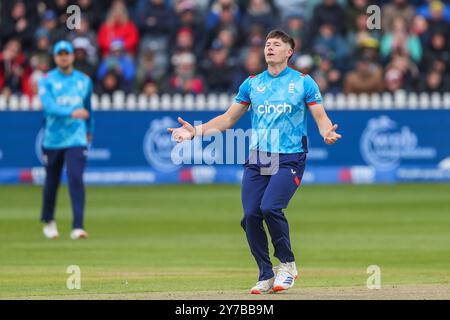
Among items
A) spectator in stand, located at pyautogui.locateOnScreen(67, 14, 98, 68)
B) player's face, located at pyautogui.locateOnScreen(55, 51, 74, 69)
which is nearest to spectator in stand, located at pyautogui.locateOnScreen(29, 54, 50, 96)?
spectator in stand, located at pyautogui.locateOnScreen(67, 14, 98, 68)

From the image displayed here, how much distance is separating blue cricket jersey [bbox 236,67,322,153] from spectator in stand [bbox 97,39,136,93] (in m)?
16.4

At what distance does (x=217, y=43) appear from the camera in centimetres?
2877

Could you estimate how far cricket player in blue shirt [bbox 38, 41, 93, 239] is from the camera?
17.5 meters

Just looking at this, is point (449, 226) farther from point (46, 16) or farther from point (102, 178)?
point (46, 16)

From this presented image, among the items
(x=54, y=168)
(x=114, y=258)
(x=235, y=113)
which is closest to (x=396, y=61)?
(x=54, y=168)

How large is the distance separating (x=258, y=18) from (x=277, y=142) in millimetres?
17807

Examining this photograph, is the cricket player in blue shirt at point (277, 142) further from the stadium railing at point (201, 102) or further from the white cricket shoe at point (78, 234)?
the stadium railing at point (201, 102)

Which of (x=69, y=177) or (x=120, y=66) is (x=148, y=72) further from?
(x=69, y=177)

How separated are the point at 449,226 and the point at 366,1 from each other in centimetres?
1199

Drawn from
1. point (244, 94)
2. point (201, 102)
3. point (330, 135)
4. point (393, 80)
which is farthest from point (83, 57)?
point (330, 135)

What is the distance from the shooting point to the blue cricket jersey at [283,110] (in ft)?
38.5

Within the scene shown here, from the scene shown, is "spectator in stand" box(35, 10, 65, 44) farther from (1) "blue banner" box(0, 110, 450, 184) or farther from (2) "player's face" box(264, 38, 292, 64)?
(2) "player's face" box(264, 38, 292, 64)

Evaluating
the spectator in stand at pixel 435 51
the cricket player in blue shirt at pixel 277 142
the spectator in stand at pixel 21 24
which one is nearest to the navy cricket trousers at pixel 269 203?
the cricket player in blue shirt at pixel 277 142

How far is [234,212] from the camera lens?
21.4 m
